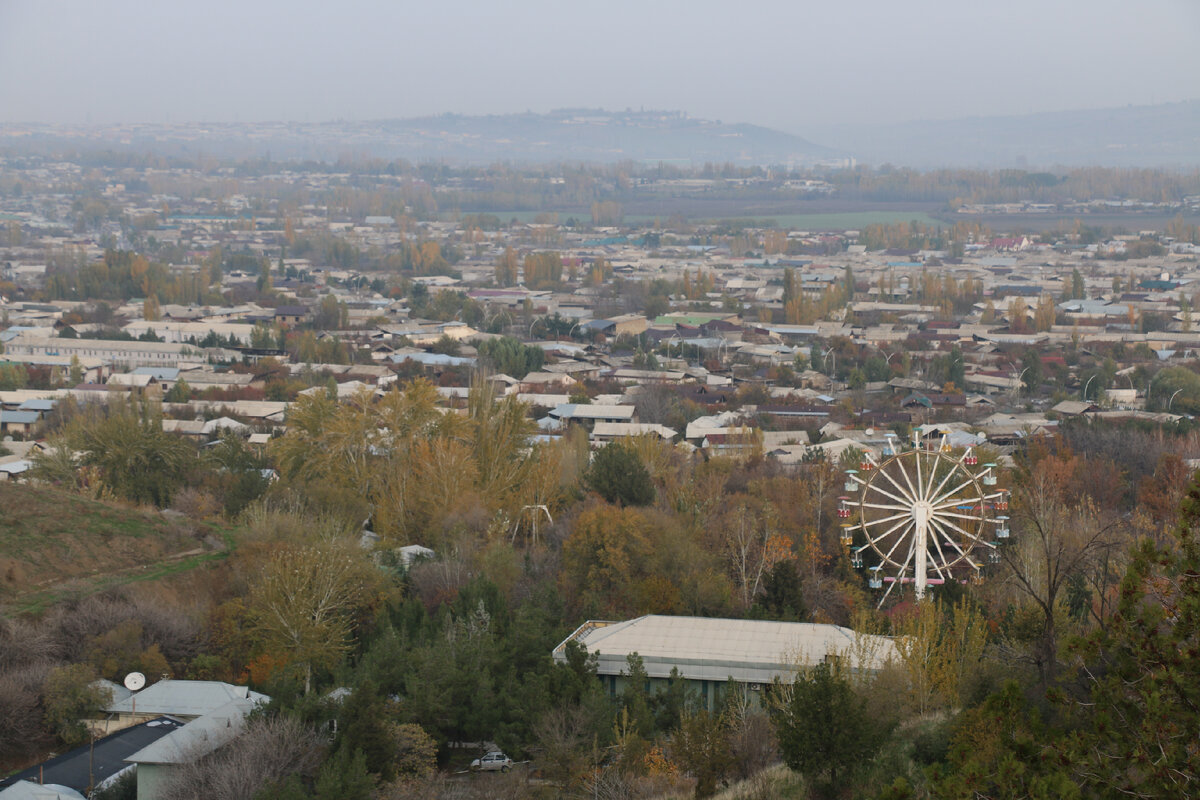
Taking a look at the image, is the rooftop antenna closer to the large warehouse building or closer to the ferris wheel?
the large warehouse building

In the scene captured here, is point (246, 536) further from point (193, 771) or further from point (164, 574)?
point (193, 771)

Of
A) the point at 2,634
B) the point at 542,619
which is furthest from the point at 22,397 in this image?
the point at 542,619

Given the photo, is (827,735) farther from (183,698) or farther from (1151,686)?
(183,698)

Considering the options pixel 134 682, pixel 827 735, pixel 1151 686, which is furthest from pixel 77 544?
Result: pixel 1151 686

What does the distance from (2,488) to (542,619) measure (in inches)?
302

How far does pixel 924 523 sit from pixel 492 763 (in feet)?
18.2

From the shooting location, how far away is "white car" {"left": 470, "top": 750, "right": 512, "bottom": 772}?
38.1ft

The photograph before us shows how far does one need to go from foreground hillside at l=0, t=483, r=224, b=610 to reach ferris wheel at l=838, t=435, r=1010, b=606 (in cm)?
793

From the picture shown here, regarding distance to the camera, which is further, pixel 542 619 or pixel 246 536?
pixel 246 536

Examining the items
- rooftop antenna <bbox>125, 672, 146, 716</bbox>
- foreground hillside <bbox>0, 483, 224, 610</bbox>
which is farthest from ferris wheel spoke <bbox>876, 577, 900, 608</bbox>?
foreground hillside <bbox>0, 483, 224, 610</bbox>

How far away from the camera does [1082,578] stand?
14.8 metres

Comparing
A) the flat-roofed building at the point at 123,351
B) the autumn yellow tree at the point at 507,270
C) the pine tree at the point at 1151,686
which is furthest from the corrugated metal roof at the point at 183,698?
the autumn yellow tree at the point at 507,270

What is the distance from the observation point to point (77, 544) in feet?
52.5

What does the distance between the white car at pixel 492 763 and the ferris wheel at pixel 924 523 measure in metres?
4.82
